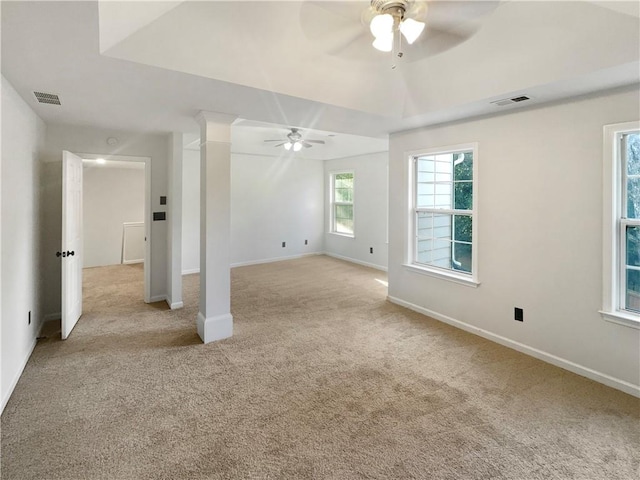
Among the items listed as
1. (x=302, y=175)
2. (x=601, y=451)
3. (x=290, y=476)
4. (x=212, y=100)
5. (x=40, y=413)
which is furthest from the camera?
(x=302, y=175)

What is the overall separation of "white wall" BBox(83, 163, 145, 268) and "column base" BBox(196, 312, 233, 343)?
16.8 feet

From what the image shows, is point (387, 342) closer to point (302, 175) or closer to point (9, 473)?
point (9, 473)

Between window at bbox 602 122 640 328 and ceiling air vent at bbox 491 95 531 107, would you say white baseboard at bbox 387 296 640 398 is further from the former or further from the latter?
ceiling air vent at bbox 491 95 531 107

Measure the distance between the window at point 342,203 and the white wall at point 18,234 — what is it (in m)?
5.67

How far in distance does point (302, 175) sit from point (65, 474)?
22.6 ft

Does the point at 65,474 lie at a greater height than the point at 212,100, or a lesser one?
lesser

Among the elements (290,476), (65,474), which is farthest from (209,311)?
(290,476)

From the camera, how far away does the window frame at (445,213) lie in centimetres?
352

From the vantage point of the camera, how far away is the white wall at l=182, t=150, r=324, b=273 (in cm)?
648

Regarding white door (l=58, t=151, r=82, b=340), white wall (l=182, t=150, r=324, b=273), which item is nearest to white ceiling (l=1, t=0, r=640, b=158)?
white door (l=58, t=151, r=82, b=340)

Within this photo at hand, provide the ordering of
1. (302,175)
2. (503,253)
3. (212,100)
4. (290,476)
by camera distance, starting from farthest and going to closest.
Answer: (302,175) → (503,253) → (212,100) → (290,476)

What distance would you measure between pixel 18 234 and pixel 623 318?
15.8 feet

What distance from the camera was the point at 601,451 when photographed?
1897mm

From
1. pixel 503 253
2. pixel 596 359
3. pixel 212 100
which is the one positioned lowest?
pixel 596 359
